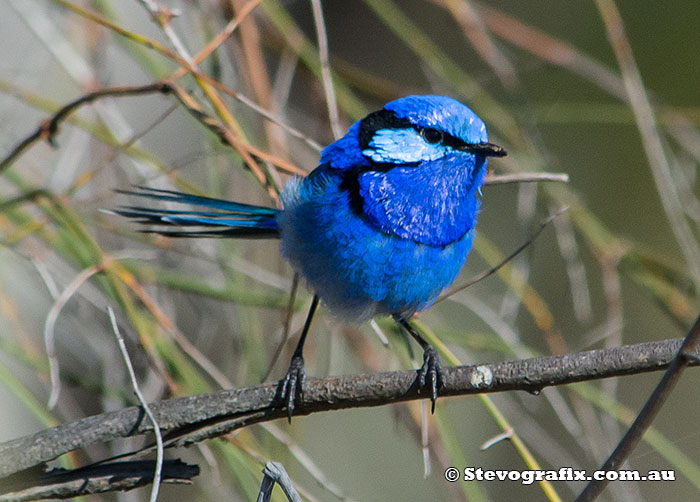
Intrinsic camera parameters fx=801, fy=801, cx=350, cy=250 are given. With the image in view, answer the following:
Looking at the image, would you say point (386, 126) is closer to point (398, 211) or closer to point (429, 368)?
point (398, 211)

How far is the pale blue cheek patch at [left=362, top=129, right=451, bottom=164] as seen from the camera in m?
2.24

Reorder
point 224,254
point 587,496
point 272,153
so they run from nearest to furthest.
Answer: point 587,496 → point 224,254 → point 272,153

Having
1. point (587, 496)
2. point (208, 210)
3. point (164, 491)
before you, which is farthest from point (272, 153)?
point (164, 491)

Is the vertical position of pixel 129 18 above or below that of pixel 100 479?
above

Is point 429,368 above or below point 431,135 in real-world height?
below

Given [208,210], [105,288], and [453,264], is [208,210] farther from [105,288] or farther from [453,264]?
[453,264]

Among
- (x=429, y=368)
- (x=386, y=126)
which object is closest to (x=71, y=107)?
(x=386, y=126)

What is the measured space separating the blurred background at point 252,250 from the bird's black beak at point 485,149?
458 mm

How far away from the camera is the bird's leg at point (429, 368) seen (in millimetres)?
1809

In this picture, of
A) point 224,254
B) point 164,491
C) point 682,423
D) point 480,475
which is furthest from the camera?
point 682,423

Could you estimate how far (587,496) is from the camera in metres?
1.25

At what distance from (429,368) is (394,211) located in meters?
0.45

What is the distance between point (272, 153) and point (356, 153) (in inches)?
19.3

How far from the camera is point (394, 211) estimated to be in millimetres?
2221
